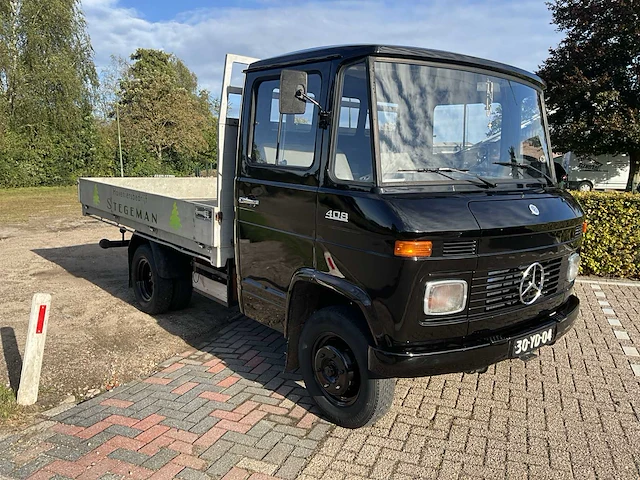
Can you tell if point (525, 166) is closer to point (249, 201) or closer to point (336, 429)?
point (249, 201)

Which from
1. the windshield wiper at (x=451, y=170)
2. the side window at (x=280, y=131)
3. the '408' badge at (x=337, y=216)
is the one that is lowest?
the '408' badge at (x=337, y=216)

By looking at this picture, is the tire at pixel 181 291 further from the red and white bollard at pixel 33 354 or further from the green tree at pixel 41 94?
the green tree at pixel 41 94

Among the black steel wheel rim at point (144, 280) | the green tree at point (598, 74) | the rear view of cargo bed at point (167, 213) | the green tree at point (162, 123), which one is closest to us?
the rear view of cargo bed at point (167, 213)

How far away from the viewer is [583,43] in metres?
17.9

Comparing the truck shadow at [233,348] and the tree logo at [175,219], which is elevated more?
the tree logo at [175,219]

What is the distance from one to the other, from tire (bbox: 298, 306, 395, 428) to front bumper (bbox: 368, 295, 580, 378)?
148 mm

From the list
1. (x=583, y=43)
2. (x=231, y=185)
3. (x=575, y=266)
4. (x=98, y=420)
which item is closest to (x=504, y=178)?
(x=575, y=266)

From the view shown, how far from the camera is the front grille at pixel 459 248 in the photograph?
2900 mm

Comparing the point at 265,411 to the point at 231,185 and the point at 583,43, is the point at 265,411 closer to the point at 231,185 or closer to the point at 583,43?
the point at 231,185

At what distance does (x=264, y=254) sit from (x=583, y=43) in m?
18.6

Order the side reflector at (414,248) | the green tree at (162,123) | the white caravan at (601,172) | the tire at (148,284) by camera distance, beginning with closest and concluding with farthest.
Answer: the side reflector at (414,248)
the tire at (148,284)
the white caravan at (601,172)
the green tree at (162,123)

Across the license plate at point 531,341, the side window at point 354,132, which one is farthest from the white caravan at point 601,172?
the side window at point 354,132

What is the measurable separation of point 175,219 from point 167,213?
0.70 ft

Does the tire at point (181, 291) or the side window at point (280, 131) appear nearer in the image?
the side window at point (280, 131)
